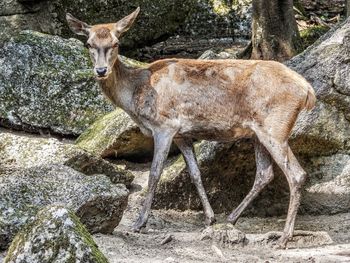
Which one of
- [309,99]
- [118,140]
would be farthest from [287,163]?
[118,140]

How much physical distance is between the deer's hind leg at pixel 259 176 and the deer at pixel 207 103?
0.01 metres

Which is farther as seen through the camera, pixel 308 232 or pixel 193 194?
pixel 193 194

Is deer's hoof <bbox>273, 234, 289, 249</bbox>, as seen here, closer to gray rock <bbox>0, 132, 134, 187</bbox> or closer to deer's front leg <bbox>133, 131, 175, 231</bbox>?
deer's front leg <bbox>133, 131, 175, 231</bbox>

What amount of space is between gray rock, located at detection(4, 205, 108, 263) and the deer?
3.99 meters

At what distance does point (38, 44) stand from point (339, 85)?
470cm

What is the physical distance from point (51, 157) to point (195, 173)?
1.70m

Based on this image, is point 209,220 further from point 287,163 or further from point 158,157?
Answer: point 287,163

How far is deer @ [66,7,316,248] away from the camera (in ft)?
32.2

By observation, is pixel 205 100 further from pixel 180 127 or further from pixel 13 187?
pixel 13 187

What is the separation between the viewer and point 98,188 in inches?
335

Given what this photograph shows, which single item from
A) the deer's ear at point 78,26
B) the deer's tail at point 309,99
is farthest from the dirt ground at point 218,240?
the deer's ear at point 78,26

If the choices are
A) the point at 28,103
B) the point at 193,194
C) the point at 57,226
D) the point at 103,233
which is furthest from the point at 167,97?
the point at 57,226

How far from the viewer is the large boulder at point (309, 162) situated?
35.8 feet

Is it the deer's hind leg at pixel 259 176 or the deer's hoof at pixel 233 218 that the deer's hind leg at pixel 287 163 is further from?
the deer's hoof at pixel 233 218
